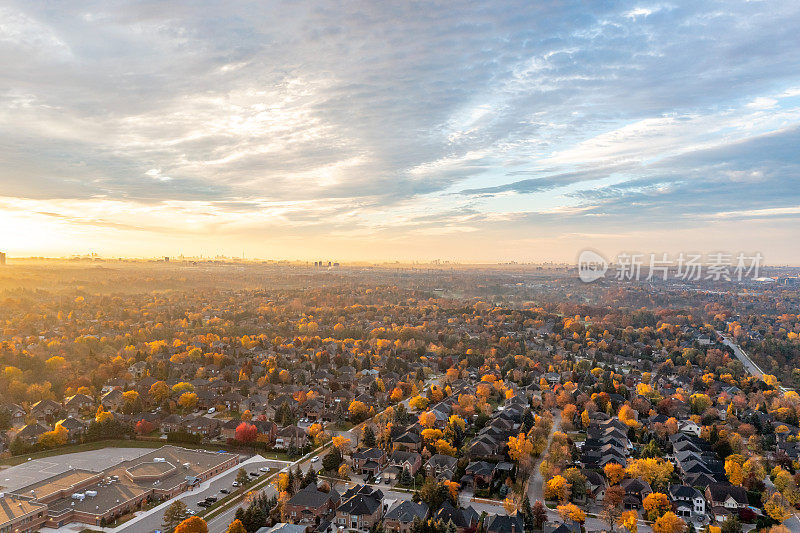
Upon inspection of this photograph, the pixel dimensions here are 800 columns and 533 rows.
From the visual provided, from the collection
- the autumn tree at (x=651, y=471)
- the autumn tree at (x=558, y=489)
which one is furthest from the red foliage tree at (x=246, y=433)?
the autumn tree at (x=651, y=471)

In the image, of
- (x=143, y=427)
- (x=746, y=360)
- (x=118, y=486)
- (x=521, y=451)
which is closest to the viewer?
(x=118, y=486)

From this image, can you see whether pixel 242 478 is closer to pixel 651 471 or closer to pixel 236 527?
pixel 236 527

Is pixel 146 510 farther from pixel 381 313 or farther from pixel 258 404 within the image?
pixel 381 313

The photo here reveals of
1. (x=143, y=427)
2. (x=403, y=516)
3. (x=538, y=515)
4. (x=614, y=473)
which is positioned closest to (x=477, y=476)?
(x=538, y=515)

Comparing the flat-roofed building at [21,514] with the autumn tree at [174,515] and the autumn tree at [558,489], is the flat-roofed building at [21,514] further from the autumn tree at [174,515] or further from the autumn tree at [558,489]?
the autumn tree at [558,489]

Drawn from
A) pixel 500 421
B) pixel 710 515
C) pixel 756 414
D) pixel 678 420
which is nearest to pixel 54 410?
pixel 500 421

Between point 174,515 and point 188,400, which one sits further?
point 188,400

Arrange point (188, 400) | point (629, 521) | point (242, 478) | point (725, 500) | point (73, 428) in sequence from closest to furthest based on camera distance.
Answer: point (629, 521) < point (725, 500) < point (242, 478) < point (73, 428) < point (188, 400)

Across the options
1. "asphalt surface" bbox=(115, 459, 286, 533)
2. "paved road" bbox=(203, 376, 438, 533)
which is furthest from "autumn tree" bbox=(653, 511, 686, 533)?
"asphalt surface" bbox=(115, 459, 286, 533)
